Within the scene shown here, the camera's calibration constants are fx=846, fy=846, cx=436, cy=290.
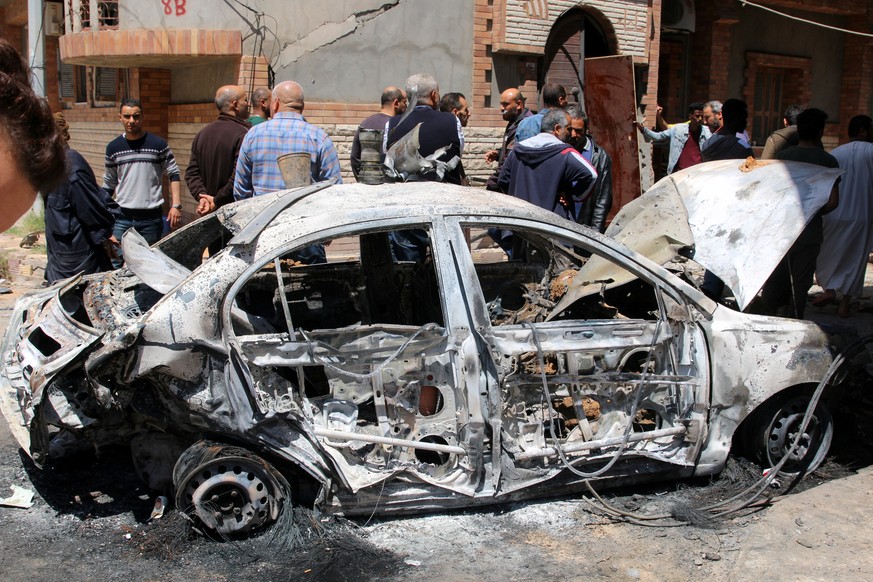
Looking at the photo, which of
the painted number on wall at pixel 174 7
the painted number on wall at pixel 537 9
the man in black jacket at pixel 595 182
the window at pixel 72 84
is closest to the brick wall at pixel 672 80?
the painted number on wall at pixel 537 9

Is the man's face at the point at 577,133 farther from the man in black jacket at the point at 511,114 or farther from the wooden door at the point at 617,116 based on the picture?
the wooden door at the point at 617,116

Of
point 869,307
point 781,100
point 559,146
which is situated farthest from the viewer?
point 781,100

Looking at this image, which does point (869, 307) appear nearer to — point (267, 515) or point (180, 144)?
point (267, 515)

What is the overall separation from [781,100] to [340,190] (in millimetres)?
14304

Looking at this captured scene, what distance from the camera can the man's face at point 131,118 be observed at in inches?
280

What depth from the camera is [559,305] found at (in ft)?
15.6

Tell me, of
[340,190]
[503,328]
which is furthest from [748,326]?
[340,190]

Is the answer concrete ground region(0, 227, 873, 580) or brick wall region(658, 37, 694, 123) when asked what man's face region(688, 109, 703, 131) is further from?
concrete ground region(0, 227, 873, 580)

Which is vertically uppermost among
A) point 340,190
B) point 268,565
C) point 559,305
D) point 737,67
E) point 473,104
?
point 737,67

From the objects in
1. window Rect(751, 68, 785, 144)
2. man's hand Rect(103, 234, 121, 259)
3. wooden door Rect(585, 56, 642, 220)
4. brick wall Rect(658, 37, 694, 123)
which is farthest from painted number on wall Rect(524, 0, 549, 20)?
man's hand Rect(103, 234, 121, 259)

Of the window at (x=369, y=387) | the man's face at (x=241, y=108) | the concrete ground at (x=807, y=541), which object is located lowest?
the concrete ground at (x=807, y=541)

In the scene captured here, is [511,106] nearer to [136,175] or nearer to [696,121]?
[696,121]

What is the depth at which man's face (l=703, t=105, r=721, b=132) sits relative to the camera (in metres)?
9.23

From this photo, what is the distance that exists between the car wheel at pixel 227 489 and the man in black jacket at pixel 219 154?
12.3ft
